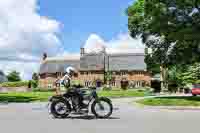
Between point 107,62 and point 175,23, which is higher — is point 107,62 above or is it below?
above

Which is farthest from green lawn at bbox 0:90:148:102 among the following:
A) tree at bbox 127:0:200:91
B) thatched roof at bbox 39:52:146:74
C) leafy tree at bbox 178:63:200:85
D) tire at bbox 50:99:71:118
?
thatched roof at bbox 39:52:146:74

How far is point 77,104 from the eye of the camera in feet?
54.9

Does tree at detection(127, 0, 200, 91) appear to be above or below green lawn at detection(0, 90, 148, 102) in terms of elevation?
above

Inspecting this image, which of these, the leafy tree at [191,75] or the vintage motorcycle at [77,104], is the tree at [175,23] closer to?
the vintage motorcycle at [77,104]

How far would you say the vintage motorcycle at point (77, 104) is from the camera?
659 inches

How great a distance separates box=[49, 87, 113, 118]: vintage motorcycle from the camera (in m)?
16.8

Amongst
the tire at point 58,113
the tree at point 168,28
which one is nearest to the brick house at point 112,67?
the tree at point 168,28

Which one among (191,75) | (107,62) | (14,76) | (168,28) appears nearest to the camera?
(168,28)

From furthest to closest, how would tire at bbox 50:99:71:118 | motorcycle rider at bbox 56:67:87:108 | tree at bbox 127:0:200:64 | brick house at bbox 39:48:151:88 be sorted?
brick house at bbox 39:48:151:88 < tree at bbox 127:0:200:64 < tire at bbox 50:99:71:118 < motorcycle rider at bbox 56:67:87:108

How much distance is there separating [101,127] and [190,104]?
1245cm

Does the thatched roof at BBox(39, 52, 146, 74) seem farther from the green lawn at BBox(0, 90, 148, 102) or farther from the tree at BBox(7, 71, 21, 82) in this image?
the green lawn at BBox(0, 90, 148, 102)

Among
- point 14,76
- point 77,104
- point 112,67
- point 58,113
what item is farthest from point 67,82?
point 14,76

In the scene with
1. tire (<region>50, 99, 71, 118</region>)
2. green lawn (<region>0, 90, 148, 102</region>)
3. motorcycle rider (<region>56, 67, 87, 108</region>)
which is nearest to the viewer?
motorcycle rider (<region>56, 67, 87, 108</region>)

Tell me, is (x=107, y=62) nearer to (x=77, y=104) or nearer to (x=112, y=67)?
(x=112, y=67)
